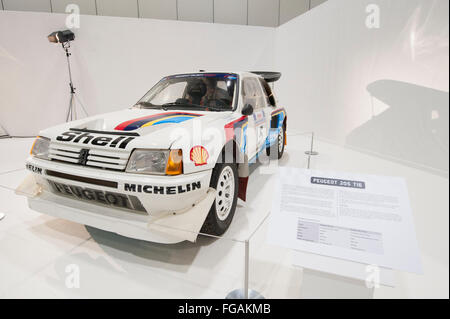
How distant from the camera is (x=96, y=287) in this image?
1590mm

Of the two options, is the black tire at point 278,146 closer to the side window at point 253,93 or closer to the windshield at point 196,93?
the side window at point 253,93

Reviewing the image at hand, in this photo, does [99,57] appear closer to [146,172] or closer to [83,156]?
[83,156]

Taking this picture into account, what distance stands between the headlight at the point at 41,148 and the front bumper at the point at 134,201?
0.47ft

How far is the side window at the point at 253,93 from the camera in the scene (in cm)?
281

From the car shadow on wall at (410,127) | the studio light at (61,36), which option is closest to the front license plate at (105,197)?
the car shadow on wall at (410,127)

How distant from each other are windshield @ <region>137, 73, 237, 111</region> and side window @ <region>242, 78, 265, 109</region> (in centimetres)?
20

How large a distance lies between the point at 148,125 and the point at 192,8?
5.91 metres

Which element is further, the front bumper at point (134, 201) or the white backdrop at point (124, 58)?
the white backdrop at point (124, 58)

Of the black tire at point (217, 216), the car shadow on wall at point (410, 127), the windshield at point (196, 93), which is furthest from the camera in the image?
the windshield at point (196, 93)

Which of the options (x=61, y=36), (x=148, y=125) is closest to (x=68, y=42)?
(x=61, y=36)

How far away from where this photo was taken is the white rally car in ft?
5.25

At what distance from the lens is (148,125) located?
1950mm

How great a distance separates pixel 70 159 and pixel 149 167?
629 millimetres
